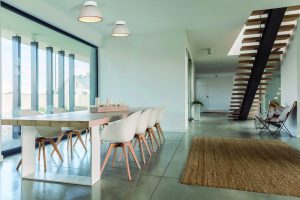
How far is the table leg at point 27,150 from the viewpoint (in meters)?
2.84

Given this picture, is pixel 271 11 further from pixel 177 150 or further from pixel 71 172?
pixel 71 172

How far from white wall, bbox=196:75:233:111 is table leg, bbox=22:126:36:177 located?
558 inches

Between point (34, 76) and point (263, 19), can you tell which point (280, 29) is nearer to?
point (263, 19)

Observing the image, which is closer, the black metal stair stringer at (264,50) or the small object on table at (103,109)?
the small object on table at (103,109)

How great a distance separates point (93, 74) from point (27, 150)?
447 centimetres

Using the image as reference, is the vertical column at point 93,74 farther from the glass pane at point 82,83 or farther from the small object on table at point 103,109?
the small object on table at point 103,109

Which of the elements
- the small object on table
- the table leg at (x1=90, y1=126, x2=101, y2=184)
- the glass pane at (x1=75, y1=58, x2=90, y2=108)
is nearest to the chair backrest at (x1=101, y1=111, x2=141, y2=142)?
the table leg at (x1=90, y1=126, x2=101, y2=184)

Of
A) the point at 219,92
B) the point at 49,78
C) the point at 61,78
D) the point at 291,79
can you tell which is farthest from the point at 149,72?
the point at 219,92

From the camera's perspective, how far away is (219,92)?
619 inches

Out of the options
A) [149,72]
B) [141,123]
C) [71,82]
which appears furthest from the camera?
[149,72]

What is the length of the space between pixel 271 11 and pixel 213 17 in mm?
1285

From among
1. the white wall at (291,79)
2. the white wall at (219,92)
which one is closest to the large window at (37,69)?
the white wall at (291,79)

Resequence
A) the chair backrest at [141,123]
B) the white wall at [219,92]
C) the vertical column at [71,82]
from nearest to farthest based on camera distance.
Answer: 1. the chair backrest at [141,123]
2. the vertical column at [71,82]
3. the white wall at [219,92]

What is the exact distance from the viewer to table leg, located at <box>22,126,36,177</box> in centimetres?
284
